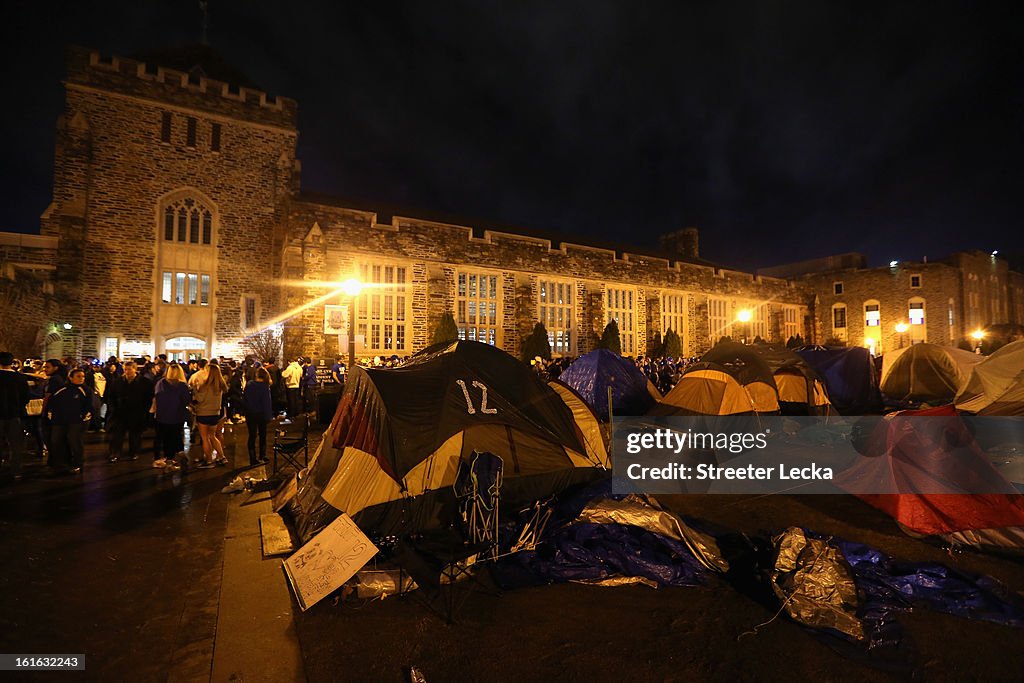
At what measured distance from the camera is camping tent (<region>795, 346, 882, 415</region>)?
14695mm

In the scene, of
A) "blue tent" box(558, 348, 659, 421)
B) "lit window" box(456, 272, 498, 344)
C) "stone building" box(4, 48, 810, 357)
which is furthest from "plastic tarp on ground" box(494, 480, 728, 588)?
"lit window" box(456, 272, 498, 344)

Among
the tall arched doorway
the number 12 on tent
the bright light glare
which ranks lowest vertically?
the number 12 on tent

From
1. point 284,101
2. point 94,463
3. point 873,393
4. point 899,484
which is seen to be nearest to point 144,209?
point 284,101

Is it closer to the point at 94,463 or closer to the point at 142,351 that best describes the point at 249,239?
the point at 142,351

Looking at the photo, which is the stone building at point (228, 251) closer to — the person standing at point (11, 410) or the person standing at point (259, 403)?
the person standing at point (259, 403)

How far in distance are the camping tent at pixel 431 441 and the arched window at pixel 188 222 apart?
15850mm

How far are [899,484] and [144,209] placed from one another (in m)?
21.7

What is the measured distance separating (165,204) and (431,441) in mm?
18243

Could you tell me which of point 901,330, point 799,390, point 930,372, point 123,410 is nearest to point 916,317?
point 901,330

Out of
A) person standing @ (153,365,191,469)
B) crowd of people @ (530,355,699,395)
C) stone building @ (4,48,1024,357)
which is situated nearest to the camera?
person standing @ (153,365,191,469)

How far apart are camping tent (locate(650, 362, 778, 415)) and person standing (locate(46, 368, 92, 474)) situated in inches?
405

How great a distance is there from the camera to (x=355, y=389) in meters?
5.37

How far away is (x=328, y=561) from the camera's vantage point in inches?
155

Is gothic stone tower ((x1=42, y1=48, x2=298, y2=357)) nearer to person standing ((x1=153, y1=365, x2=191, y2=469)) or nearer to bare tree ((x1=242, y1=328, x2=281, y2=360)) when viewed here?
bare tree ((x1=242, y1=328, x2=281, y2=360))
